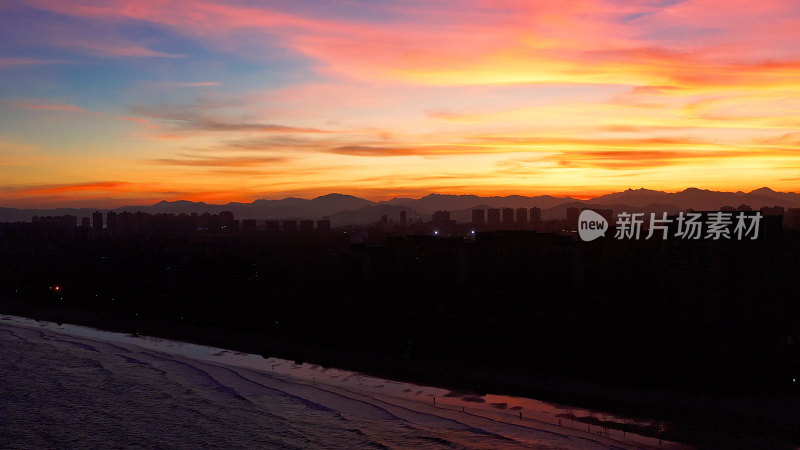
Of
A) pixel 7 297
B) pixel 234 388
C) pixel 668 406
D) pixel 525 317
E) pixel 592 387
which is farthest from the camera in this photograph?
pixel 7 297

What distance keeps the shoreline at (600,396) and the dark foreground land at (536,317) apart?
143 millimetres

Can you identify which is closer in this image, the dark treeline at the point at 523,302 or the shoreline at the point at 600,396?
the shoreline at the point at 600,396

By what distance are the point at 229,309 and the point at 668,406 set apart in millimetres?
50595

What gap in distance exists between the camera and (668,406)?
37.2 m

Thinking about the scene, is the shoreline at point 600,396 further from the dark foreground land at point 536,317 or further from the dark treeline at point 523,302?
the dark treeline at point 523,302

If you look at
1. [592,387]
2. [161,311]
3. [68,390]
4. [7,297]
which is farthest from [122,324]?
[592,387]

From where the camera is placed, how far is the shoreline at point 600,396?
32969mm

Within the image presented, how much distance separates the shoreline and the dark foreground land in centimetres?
14

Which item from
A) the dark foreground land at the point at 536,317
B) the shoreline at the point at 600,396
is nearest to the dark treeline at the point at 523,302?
the dark foreground land at the point at 536,317

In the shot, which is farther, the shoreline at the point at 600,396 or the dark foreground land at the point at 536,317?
the dark foreground land at the point at 536,317

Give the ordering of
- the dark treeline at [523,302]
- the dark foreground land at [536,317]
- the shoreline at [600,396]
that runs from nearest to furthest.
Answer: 1. the shoreline at [600,396]
2. the dark foreground land at [536,317]
3. the dark treeline at [523,302]

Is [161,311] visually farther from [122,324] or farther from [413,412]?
[413,412]

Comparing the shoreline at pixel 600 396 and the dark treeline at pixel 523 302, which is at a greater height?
the dark treeline at pixel 523 302

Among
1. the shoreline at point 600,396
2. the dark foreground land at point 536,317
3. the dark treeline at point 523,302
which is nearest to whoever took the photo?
the shoreline at point 600,396
